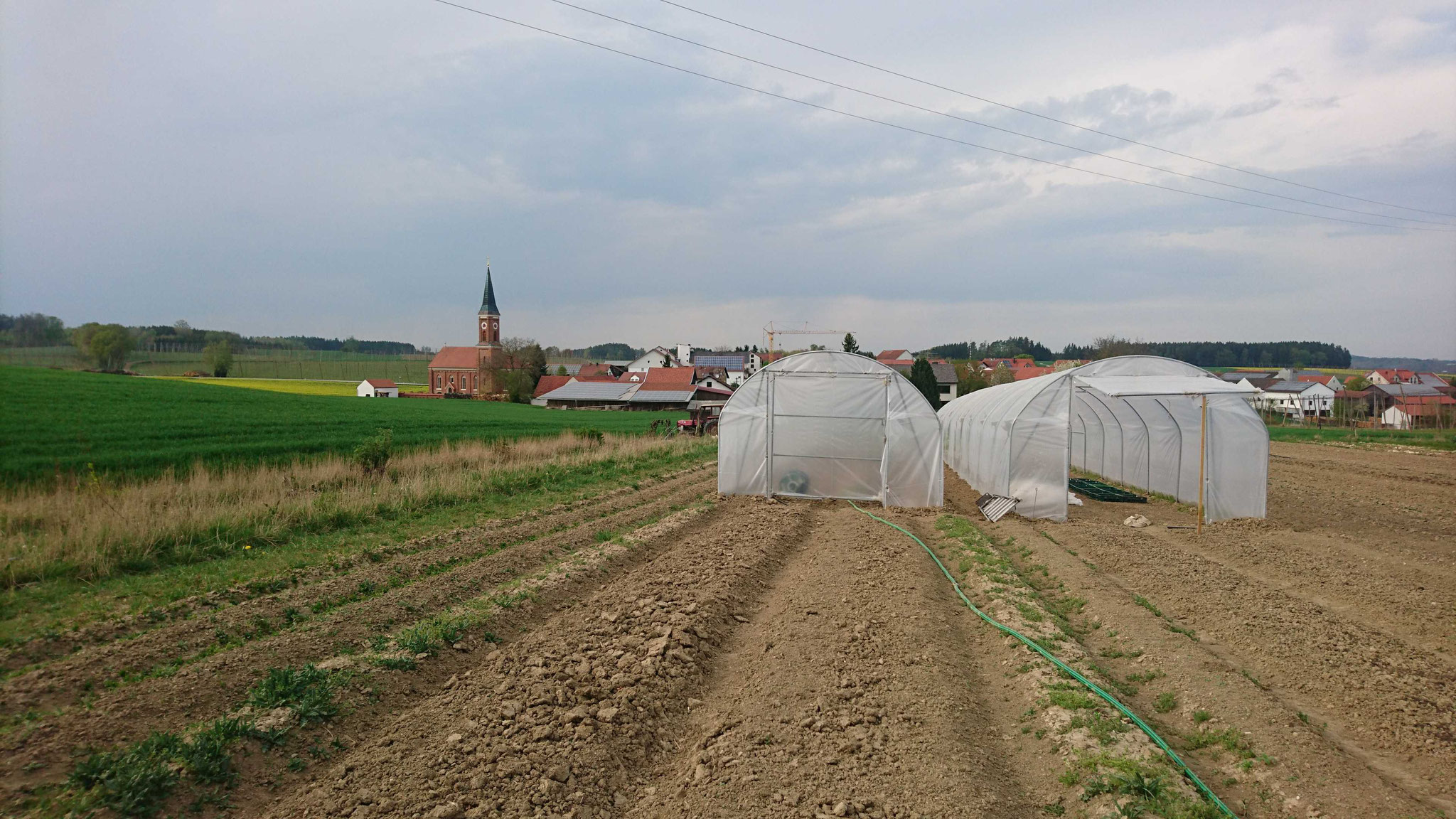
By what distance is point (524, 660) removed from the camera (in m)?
6.57

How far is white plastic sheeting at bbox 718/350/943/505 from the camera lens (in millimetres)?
16016

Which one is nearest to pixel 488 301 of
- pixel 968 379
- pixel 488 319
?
pixel 488 319

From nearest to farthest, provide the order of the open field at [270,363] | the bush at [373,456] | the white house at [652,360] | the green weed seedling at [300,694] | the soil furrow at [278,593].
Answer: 1. the green weed seedling at [300,694]
2. the soil furrow at [278,593]
3. the bush at [373,456]
4. the open field at [270,363]
5. the white house at [652,360]

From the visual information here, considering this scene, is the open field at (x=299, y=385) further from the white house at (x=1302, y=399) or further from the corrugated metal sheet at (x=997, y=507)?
the white house at (x=1302, y=399)

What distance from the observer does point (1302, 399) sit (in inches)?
3044

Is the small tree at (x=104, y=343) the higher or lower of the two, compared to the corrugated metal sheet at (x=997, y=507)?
higher

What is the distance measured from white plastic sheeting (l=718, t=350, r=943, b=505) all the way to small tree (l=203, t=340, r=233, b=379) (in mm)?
63600

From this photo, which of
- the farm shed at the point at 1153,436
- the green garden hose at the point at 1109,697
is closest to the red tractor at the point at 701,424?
the farm shed at the point at 1153,436

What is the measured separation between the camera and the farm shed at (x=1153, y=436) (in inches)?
574

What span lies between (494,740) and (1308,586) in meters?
10.3

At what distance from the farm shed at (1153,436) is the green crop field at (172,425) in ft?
57.1

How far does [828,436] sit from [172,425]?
20337 mm

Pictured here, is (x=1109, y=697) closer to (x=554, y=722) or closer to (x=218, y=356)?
(x=554, y=722)

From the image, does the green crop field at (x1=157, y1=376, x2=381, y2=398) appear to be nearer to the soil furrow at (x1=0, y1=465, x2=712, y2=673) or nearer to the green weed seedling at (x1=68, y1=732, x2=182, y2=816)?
the soil furrow at (x1=0, y1=465, x2=712, y2=673)
